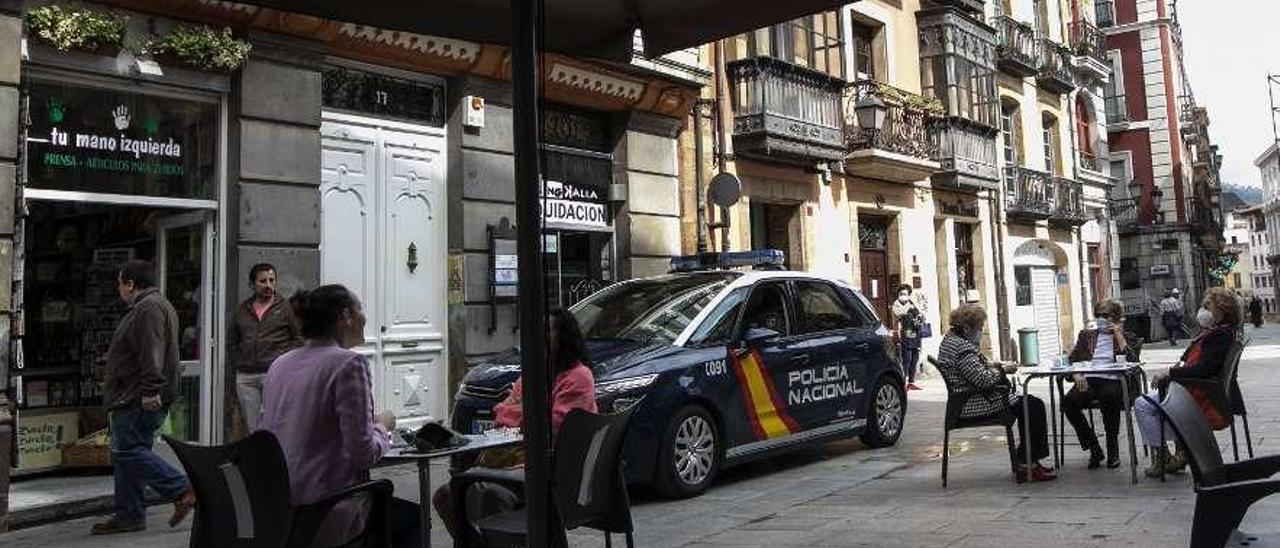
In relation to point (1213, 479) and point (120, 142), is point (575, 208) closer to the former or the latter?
point (120, 142)

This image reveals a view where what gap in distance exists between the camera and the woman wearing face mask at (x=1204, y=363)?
23.4ft

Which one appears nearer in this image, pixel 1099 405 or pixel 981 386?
pixel 981 386

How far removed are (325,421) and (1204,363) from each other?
20.6 feet

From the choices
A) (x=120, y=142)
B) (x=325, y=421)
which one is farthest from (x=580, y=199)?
(x=325, y=421)

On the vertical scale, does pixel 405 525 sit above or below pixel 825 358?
below

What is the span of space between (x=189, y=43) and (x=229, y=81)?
0.65m

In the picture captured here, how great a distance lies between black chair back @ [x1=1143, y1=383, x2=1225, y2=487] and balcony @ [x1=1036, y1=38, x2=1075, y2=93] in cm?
2364

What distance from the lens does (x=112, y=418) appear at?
6.77 meters

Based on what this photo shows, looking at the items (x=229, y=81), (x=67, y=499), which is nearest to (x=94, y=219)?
(x=229, y=81)

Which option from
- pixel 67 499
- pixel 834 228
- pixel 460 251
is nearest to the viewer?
pixel 67 499

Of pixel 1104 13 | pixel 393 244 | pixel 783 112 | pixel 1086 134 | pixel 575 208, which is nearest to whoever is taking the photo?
pixel 393 244

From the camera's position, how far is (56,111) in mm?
8336

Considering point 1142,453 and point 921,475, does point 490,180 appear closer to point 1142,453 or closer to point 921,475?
point 921,475

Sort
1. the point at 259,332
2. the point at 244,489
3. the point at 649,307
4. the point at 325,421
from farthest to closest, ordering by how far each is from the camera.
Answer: the point at 649,307 < the point at 259,332 < the point at 325,421 < the point at 244,489
